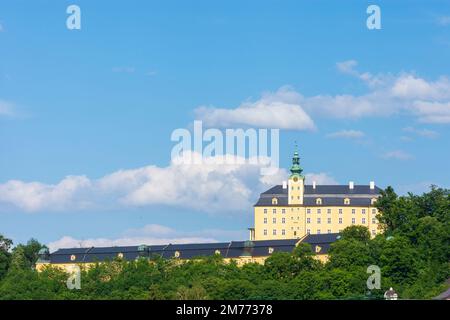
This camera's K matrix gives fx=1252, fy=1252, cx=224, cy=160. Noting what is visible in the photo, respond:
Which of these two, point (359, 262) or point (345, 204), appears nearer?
point (359, 262)

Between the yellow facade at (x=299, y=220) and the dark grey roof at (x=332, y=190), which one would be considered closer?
the dark grey roof at (x=332, y=190)

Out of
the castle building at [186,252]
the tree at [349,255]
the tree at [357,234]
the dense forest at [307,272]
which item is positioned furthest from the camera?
the castle building at [186,252]

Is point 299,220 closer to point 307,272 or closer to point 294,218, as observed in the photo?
point 294,218

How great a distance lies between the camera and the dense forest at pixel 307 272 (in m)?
85.2

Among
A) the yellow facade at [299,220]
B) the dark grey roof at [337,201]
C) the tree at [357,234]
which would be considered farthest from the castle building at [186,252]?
the yellow facade at [299,220]

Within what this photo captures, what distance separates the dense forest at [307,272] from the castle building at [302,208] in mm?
21120

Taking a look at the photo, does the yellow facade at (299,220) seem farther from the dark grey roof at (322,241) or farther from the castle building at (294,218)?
the dark grey roof at (322,241)

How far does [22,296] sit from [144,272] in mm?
12554

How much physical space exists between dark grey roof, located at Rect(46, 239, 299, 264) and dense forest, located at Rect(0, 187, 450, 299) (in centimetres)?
767

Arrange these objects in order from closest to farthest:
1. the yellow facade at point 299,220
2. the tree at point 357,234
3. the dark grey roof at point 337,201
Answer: the tree at point 357,234
the dark grey roof at point 337,201
the yellow facade at point 299,220

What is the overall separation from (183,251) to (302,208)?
23155mm

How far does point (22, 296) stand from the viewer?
300ft
